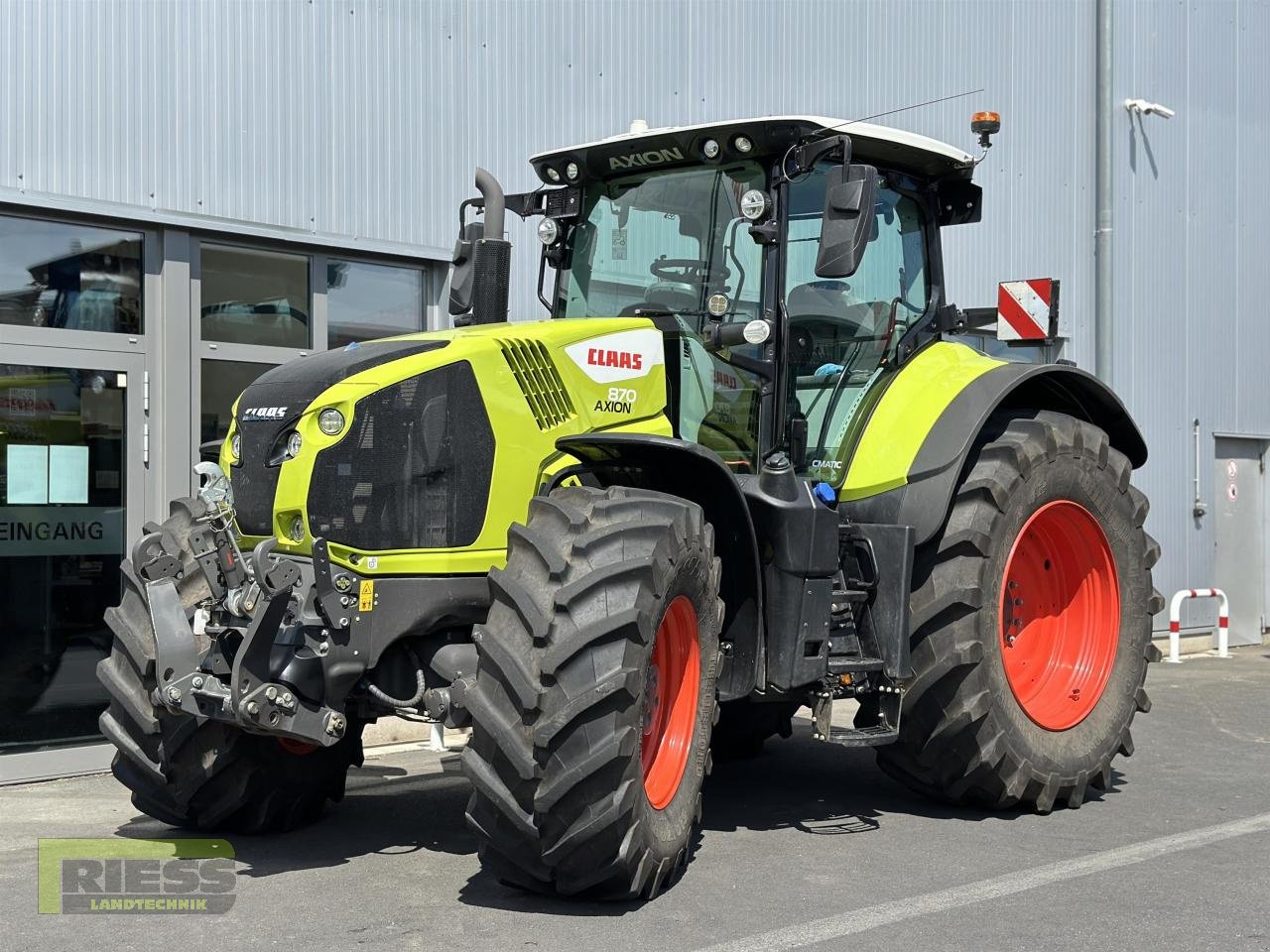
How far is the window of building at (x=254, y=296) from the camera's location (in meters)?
9.15

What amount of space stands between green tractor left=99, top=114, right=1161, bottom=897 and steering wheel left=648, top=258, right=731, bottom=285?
0.05 feet

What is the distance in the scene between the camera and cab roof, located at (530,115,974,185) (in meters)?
6.40

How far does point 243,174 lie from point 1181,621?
10.4m

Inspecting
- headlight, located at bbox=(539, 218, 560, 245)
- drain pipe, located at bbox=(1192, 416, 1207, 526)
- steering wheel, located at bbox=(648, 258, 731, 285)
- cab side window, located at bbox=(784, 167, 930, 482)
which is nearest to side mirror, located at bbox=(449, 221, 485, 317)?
headlight, located at bbox=(539, 218, 560, 245)

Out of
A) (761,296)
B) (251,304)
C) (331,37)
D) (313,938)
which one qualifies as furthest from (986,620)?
(331,37)

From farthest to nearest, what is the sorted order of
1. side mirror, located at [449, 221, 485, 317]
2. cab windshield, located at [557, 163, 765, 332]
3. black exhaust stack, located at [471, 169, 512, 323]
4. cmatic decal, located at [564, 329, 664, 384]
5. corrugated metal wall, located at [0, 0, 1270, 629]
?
1. corrugated metal wall, located at [0, 0, 1270, 629]
2. side mirror, located at [449, 221, 485, 317]
3. black exhaust stack, located at [471, 169, 512, 323]
4. cab windshield, located at [557, 163, 765, 332]
5. cmatic decal, located at [564, 329, 664, 384]

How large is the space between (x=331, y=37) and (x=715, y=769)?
16.5ft

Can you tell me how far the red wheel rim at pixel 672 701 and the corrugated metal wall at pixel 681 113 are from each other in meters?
4.65

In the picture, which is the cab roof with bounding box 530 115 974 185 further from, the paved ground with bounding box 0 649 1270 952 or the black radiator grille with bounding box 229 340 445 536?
the paved ground with bounding box 0 649 1270 952

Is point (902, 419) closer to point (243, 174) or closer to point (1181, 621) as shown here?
point (243, 174)

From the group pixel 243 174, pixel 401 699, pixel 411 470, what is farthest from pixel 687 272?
pixel 243 174

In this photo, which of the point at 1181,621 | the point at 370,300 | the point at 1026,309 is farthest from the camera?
the point at 1181,621

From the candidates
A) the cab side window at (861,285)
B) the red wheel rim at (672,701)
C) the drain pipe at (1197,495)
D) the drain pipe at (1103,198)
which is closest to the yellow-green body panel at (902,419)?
the cab side window at (861,285)

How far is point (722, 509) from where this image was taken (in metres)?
6.03
